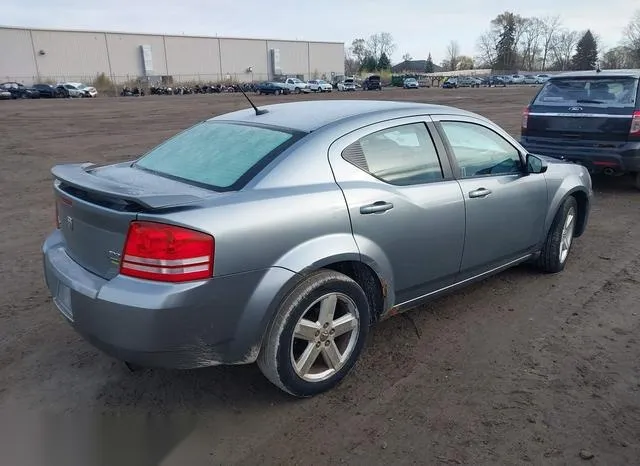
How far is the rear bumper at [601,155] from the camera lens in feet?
24.9

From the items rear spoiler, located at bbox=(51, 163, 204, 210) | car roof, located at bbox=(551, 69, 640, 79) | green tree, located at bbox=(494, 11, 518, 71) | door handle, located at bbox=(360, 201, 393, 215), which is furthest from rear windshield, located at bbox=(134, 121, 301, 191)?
green tree, located at bbox=(494, 11, 518, 71)

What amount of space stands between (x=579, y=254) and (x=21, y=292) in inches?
208

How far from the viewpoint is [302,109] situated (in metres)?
3.93

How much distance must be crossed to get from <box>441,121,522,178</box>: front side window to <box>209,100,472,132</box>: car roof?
0.15 metres

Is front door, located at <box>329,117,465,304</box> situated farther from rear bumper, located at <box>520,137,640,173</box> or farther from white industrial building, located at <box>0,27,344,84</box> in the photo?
white industrial building, located at <box>0,27,344,84</box>

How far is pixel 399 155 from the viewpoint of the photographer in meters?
3.62

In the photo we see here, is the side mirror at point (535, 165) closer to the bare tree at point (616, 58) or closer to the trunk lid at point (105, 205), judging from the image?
the trunk lid at point (105, 205)

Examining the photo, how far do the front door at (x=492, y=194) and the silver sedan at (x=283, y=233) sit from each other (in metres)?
0.01

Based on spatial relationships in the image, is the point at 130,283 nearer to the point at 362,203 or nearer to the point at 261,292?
the point at 261,292

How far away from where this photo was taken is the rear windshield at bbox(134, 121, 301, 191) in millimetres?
3133

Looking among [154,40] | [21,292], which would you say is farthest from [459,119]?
[154,40]

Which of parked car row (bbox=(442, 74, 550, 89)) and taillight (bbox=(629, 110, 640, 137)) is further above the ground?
taillight (bbox=(629, 110, 640, 137))

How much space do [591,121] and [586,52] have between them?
4712 inches

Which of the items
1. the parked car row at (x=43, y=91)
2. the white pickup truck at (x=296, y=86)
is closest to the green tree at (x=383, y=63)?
the white pickup truck at (x=296, y=86)
